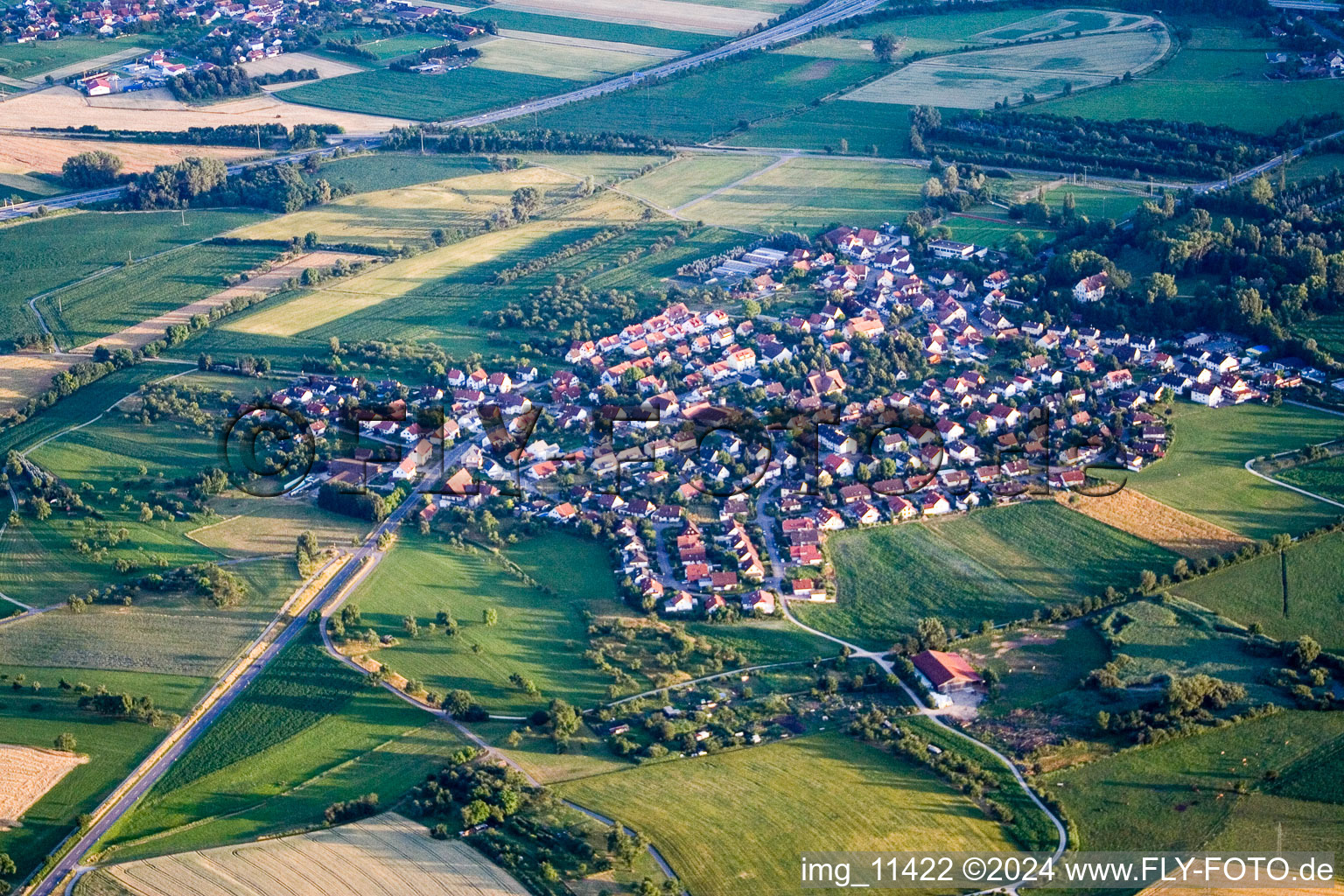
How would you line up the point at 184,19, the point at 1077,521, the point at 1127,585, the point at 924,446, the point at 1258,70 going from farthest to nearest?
1. the point at 184,19
2. the point at 1258,70
3. the point at 924,446
4. the point at 1077,521
5. the point at 1127,585

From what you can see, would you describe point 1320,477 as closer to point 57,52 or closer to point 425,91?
point 425,91

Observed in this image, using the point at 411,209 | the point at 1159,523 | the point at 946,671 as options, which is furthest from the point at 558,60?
the point at 946,671

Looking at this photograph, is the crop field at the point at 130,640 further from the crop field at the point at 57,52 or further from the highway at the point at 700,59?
the crop field at the point at 57,52

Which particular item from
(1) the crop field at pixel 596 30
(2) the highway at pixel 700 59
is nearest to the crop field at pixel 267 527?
(2) the highway at pixel 700 59

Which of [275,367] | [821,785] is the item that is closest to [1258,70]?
[275,367]

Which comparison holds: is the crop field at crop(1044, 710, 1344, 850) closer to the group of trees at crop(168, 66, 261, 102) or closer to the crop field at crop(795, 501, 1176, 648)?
the crop field at crop(795, 501, 1176, 648)

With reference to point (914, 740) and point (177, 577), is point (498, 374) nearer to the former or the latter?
point (177, 577)
